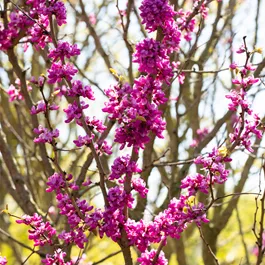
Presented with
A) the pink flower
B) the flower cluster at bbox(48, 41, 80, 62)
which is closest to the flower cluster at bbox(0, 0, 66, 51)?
the flower cluster at bbox(48, 41, 80, 62)

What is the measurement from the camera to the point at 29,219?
2.85 metres

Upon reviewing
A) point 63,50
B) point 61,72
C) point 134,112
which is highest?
point 63,50

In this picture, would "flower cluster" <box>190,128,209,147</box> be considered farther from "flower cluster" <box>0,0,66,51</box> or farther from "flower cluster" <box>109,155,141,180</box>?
"flower cluster" <box>109,155,141,180</box>

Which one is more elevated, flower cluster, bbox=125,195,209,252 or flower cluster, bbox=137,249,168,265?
flower cluster, bbox=125,195,209,252

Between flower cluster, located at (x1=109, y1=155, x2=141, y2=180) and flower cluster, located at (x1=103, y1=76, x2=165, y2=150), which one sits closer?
flower cluster, located at (x1=103, y1=76, x2=165, y2=150)

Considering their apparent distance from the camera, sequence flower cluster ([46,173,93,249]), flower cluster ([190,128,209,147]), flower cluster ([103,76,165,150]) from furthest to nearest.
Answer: flower cluster ([190,128,209,147]), flower cluster ([46,173,93,249]), flower cluster ([103,76,165,150])

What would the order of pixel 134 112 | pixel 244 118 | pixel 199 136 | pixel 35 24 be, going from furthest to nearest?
1. pixel 199 136
2. pixel 35 24
3. pixel 244 118
4. pixel 134 112

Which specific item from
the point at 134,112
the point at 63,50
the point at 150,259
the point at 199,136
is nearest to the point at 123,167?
the point at 134,112

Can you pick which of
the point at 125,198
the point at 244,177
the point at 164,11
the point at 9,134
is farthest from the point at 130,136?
the point at 9,134

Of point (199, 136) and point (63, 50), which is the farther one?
point (199, 136)

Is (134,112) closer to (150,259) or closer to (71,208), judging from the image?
(71,208)

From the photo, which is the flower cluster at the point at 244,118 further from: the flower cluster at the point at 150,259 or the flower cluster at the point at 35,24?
the flower cluster at the point at 35,24

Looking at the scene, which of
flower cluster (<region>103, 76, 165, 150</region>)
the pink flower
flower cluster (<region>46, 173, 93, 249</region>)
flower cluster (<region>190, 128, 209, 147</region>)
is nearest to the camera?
flower cluster (<region>103, 76, 165, 150</region>)

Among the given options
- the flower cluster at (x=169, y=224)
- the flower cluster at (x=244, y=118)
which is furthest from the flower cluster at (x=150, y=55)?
the flower cluster at (x=169, y=224)
